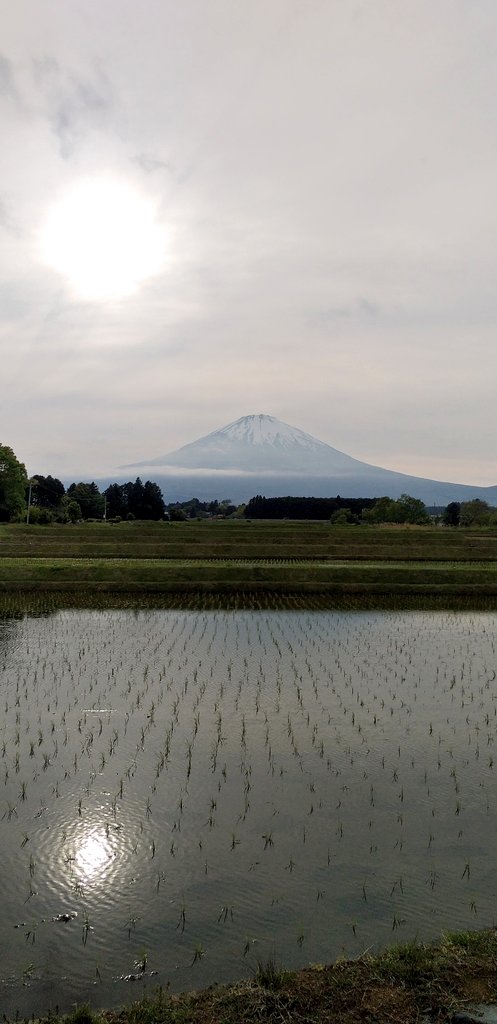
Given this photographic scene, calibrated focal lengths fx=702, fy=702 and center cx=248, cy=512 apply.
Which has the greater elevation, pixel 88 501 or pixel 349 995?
pixel 88 501

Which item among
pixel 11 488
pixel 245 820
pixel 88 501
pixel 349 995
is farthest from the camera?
pixel 88 501

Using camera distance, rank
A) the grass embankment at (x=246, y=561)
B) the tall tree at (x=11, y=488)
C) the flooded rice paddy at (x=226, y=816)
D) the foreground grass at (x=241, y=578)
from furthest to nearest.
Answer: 1. the tall tree at (x=11, y=488)
2. the grass embankment at (x=246, y=561)
3. the foreground grass at (x=241, y=578)
4. the flooded rice paddy at (x=226, y=816)

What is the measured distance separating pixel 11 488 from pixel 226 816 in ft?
192

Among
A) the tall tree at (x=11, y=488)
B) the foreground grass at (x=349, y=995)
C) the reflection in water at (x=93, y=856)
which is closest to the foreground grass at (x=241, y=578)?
the reflection in water at (x=93, y=856)

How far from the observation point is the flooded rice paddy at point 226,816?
529cm

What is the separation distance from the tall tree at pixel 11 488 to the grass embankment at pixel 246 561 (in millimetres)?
18548

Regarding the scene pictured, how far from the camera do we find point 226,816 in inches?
293

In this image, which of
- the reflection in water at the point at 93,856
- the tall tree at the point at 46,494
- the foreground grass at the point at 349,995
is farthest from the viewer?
the tall tree at the point at 46,494

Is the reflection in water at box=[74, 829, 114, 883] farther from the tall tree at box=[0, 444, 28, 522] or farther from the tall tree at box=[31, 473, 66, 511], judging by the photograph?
the tall tree at box=[31, 473, 66, 511]

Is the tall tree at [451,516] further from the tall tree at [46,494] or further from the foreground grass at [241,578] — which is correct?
the foreground grass at [241,578]

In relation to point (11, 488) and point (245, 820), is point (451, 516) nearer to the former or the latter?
point (11, 488)

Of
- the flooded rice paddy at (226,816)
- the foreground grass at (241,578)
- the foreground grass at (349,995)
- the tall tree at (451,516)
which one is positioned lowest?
the flooded rice paddy at (226,816)

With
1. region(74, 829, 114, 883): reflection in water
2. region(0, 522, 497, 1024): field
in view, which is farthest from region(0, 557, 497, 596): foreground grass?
region(74, 829, 114, 883): reflection in water

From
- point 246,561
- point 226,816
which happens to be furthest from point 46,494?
point 226,816
